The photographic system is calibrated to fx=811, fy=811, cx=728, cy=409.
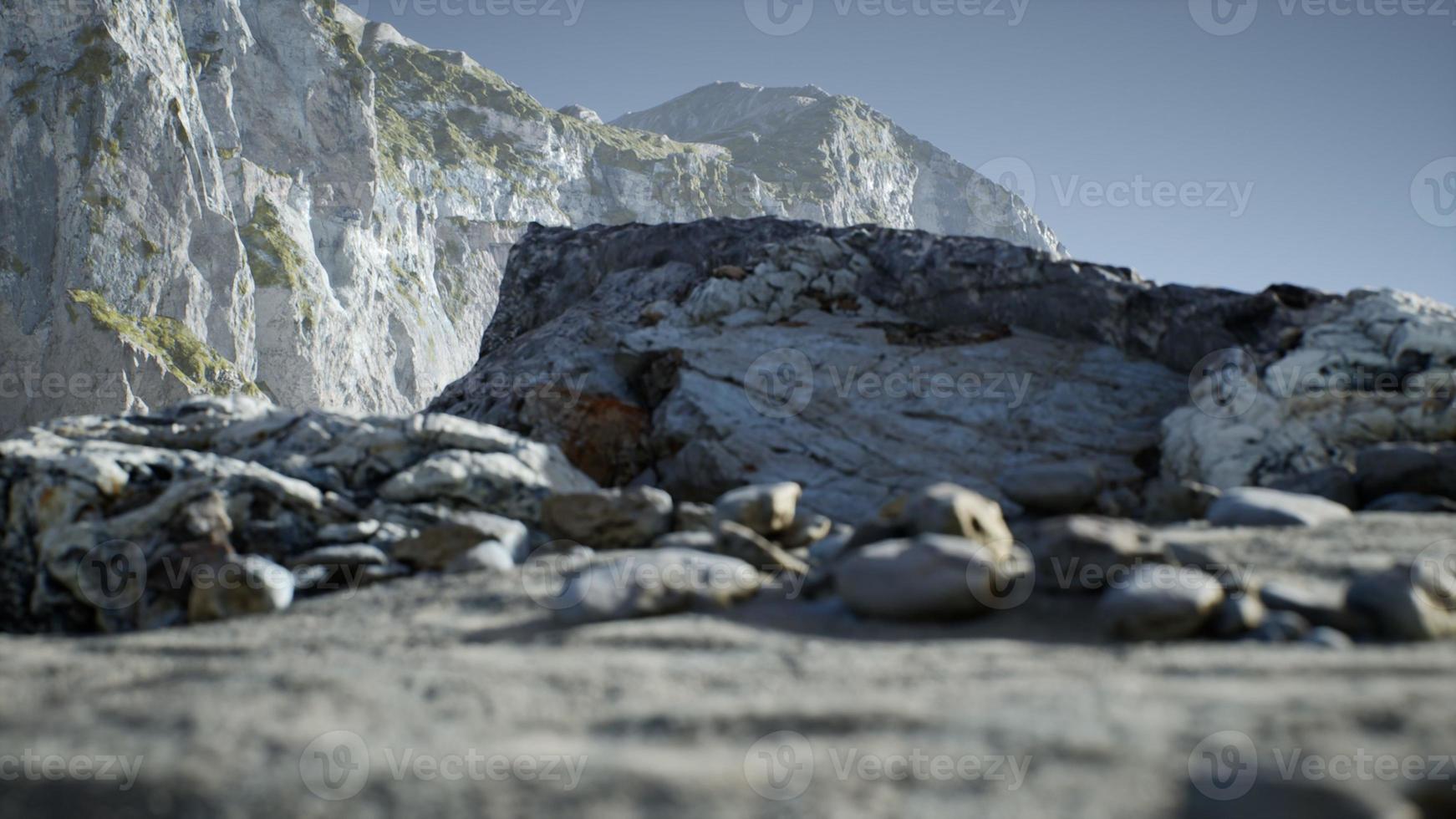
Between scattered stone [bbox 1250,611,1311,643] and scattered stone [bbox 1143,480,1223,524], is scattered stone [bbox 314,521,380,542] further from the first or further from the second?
scattered stone [bbox 1143,480,1223,524]

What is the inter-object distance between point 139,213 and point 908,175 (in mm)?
95312

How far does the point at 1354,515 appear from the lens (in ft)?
10.9

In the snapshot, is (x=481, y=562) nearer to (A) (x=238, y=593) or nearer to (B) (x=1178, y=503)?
(A) (x=238, y=593)

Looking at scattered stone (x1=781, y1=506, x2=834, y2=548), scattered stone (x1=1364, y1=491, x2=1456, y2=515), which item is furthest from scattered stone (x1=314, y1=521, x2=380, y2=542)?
scattered stone (x1=1364, y1=491, x2=1456, y2=515)

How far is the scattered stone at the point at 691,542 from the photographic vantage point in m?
3.34

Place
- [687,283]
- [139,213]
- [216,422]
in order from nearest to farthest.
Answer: [216,422] < [687,283] < [139,213]

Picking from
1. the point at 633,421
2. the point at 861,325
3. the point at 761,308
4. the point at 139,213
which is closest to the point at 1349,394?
the point at 861,325

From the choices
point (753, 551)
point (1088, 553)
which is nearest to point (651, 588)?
point (753, 551)

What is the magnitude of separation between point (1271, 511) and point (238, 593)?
3964mm

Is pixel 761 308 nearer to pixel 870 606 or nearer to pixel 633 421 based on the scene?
pixel 633 421

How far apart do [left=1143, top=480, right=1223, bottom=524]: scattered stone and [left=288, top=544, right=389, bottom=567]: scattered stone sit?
11.7 feet

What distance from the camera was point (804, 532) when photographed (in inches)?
150

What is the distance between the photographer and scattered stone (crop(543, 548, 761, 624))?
2.47 metres

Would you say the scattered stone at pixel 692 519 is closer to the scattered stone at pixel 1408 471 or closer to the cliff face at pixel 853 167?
the scattered stone at pixel 1408 471
